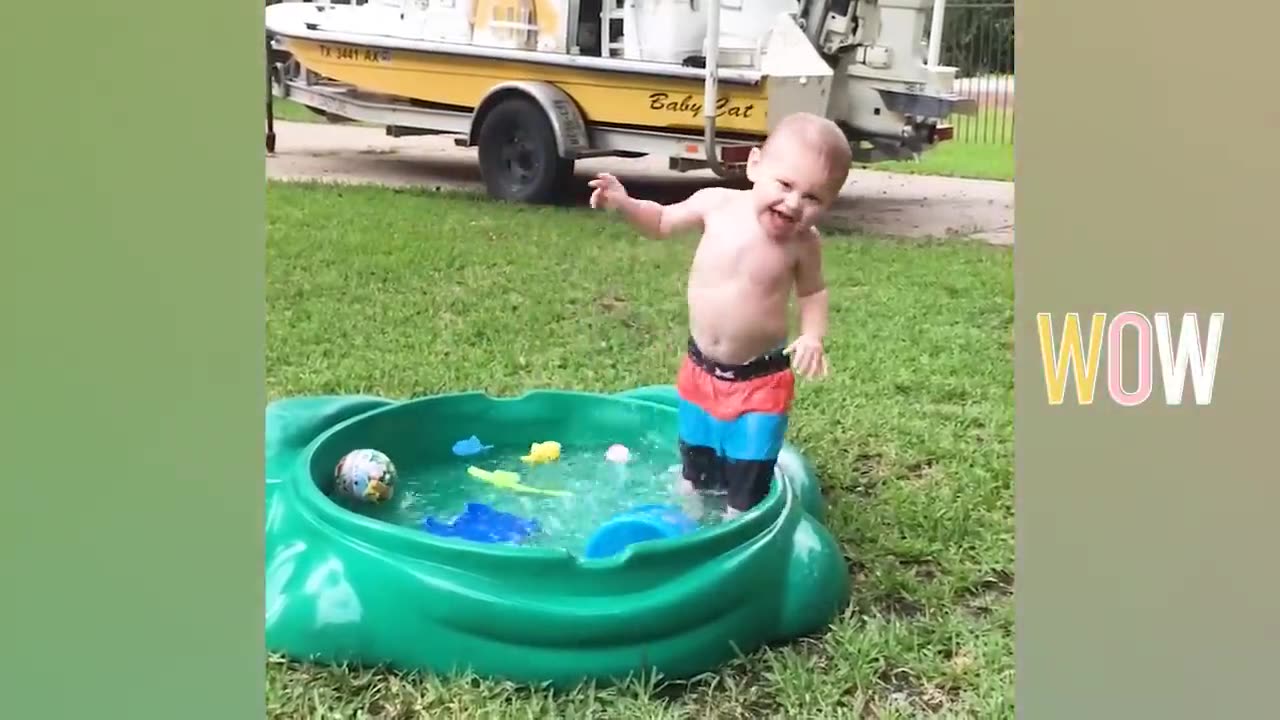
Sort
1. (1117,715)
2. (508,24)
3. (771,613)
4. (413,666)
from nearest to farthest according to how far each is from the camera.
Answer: (413,666) → (771,613) → (1117,715) → (508,24)

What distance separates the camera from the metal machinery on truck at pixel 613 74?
190 cm

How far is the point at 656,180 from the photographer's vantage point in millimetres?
1894

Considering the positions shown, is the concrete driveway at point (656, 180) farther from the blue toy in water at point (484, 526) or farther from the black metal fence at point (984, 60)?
the blue toy in water at point (484, 526)

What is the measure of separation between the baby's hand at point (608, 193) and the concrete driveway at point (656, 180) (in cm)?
6

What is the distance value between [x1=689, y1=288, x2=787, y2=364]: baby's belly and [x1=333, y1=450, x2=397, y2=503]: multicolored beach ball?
1.70 ft

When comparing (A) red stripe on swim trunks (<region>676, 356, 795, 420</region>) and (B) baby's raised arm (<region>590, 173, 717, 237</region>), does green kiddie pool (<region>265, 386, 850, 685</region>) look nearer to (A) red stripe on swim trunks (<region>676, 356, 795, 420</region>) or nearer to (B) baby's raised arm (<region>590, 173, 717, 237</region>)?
(A) red stripe on swim trunks (<region>676, 356, 795, 420</region>)

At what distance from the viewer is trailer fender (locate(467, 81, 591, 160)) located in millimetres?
1944

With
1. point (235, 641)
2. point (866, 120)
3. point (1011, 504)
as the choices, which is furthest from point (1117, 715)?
point (235, 641)

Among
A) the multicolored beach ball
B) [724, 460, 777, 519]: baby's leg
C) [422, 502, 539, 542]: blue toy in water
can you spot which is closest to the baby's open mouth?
[724, 460, 777, 519]: baby's leg

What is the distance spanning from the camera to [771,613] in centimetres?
165

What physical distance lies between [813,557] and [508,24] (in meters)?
0.95

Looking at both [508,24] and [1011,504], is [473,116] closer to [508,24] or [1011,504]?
[508,24]

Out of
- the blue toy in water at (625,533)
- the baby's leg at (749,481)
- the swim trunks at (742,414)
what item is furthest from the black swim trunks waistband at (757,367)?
the blue toy in water at (625,533)

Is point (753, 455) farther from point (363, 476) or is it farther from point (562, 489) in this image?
point (363, 476)
